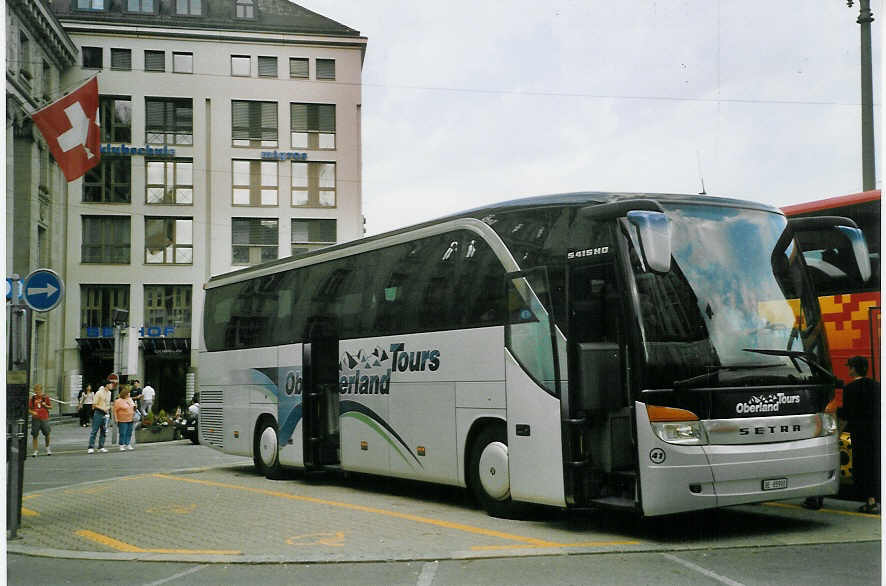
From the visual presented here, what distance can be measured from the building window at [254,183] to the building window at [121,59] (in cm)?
494

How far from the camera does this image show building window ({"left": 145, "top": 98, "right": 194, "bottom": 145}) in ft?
75.2

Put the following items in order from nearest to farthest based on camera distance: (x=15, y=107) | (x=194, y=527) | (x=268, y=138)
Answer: (x=194, y=527)
(x=268, y=138)
(x=15, y=107)

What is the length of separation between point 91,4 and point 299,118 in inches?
314

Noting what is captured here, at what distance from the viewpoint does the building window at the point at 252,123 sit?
25766mm

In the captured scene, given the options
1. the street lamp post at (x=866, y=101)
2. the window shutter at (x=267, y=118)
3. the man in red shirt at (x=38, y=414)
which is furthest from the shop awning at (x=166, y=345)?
the street lamp post at (x=866, y=101)

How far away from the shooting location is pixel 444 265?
12227 mm

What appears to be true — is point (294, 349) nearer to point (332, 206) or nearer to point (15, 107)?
point (15, 107)

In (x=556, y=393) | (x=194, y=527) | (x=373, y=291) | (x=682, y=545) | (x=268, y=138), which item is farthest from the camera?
(x=268, y=138)

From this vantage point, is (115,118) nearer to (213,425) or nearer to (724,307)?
(213,425)

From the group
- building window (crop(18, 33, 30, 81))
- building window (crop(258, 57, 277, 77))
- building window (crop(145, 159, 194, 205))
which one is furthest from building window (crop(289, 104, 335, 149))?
building window (crop(18, 33, 30, 81))

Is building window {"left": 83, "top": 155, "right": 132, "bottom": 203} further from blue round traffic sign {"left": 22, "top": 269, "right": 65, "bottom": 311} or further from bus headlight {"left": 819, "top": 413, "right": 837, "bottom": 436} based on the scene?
bus headlight {"left": 819, "top": 413, "right": 837, "bottom": 436}

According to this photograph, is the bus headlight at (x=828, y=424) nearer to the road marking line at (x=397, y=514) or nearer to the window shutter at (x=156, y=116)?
the road marking line at (x=397, y=514)

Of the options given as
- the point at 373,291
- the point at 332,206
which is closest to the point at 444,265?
the point at 373,291

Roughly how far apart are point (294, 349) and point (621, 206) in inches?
299
